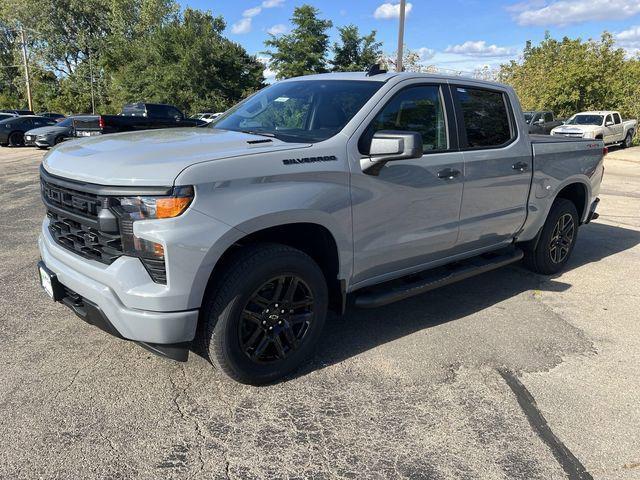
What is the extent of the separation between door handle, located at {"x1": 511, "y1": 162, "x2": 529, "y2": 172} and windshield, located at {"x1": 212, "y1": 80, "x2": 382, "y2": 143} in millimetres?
1615

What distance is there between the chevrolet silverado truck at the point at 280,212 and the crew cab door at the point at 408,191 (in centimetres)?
1

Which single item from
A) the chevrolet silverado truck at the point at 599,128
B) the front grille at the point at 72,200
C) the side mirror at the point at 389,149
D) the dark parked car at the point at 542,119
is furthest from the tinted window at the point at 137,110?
the side mirror at the point at 389,149

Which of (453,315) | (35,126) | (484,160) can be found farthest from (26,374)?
(35,126)

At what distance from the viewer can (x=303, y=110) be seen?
3.83 metres

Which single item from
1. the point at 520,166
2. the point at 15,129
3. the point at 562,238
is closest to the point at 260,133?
the point at 520,166

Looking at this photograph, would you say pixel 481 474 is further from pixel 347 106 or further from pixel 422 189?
pixel 347 106

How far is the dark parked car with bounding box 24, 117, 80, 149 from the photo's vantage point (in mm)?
20062

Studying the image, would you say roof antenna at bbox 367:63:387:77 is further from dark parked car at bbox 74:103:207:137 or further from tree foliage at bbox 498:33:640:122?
tree foliage at bbox 498:33:640:122

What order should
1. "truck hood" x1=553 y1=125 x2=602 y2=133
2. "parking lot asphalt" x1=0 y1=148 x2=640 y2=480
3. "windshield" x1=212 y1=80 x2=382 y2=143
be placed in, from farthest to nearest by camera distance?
"truck hood" x1=553 y1=125 x2=602 y2=133 < "windshield" x1=212 y1=80 x2=382 y2=143 < "parking lot asphalt" x1=0 y1=148 x2=640 y2=480

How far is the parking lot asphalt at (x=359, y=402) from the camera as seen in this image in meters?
2.57

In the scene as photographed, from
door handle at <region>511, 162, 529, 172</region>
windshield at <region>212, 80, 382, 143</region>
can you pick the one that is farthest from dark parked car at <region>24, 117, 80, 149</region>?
door handle at <region>511, 162, 529, 172</region>

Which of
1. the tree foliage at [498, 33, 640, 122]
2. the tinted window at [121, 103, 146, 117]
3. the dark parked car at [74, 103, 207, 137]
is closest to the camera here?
the dark parked car at [74, 103, 207, 137]

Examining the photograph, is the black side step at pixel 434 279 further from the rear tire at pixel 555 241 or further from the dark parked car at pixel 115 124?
the dark parked car at pixel 115 124

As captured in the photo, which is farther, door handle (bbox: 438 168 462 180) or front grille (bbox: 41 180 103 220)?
door handle (bbox: 438 168 462 180)
